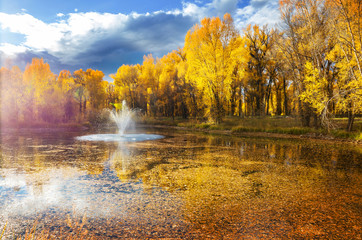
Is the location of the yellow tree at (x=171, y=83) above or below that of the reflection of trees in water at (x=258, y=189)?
above

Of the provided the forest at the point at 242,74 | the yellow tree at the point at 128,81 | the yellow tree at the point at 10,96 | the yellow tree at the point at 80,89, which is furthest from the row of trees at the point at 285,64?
the yellow tree at the point at 10,96

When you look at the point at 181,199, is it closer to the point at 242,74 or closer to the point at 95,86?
the point at 242,74

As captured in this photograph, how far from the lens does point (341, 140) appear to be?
15.0m

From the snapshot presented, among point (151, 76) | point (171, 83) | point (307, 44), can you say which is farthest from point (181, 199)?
point (151, 76)

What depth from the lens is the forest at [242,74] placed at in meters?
15.0

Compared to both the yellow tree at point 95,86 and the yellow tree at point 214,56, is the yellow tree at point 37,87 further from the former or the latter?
the yellow tree at point 214,56

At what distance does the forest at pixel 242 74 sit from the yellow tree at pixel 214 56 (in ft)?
0.33

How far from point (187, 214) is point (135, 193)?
1.52m

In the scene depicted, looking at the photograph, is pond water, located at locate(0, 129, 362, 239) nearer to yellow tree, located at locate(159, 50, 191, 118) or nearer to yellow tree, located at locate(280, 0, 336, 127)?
yellow tree, located at locate(280, 0, 336, 127)

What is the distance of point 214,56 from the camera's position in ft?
80.0

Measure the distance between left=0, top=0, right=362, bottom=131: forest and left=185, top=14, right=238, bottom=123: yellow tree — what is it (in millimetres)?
100

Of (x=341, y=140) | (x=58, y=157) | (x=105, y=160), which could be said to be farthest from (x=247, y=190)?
(x=341, y=140)

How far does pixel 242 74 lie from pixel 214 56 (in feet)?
13.7

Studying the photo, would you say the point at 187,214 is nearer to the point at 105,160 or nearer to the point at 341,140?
the point at 105,160
